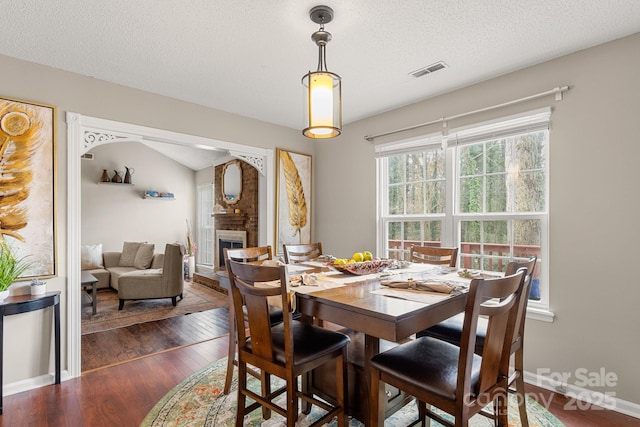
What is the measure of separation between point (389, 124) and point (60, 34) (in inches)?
116

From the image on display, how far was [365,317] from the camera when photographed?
4.38 ft

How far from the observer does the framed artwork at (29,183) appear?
8.00 ft

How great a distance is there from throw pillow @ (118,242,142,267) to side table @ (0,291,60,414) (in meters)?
3.94

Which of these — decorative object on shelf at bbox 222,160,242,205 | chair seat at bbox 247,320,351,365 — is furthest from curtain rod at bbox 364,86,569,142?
decorative object on shelf at bbox 222,160,242,205

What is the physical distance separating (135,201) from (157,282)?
9.77 feet

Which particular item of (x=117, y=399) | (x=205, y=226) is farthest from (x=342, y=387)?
(x=205, y=226)

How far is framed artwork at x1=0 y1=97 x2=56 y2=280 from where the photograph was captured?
244cm

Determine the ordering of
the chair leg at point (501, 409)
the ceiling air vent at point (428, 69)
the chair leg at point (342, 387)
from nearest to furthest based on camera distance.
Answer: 1. the chair leg at point (501, 409)
2. the chair leg at point (342, 387)
3. the ceiling air vent at point (428, 69)

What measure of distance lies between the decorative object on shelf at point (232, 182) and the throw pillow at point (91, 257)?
251 cm

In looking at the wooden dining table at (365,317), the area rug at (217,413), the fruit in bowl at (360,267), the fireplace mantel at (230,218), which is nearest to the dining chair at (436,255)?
the wooden dining table at (365,317)

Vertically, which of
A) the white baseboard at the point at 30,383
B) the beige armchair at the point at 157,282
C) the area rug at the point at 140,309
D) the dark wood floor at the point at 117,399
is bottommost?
the area rug at the point at 140,309

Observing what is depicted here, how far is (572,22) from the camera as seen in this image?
2.10m

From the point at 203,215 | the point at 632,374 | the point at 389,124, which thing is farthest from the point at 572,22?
the point at 203,215

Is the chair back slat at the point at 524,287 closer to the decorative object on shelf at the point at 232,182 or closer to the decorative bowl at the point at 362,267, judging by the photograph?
the decorative bowl at the point at 362,267
